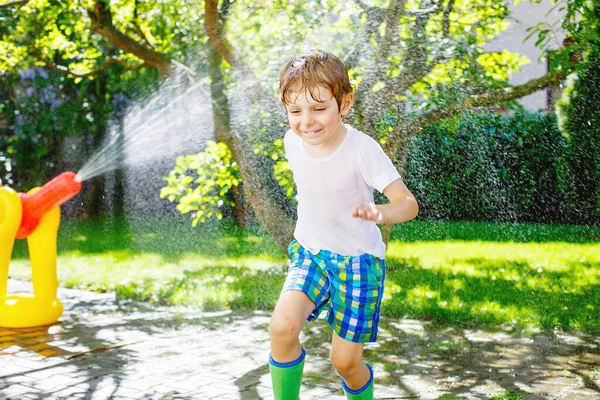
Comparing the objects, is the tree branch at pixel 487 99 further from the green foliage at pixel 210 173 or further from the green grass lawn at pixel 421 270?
the green foliage at pixel 210 173

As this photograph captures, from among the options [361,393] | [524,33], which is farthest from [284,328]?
[524,33]

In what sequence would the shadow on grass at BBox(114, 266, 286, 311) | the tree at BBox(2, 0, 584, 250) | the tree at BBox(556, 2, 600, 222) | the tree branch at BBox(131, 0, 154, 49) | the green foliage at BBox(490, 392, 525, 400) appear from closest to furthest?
1. the green foliage at BBox(490, 392, 525, 400)
2. the shadow on grass at BBox(114, 266, 286, 311)
3. the tree at BBox(2, 0, 584, 250)
4. the tree branch at BBox(131, 0, 154, 49)
5. the tree at BBox(556, 2, 600, 222)

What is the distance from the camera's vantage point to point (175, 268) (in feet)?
23.7

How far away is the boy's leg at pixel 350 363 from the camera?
254cm

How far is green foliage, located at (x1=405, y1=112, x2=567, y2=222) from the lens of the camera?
316 inches

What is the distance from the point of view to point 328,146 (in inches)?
100

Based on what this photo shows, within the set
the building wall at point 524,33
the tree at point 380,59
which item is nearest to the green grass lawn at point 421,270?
the tree at point 380,59

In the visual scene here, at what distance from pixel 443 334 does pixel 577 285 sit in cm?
173

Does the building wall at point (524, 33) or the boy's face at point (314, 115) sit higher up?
the building wall at point (524, 33)

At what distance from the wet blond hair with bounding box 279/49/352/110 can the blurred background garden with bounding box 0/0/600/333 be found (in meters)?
2.60

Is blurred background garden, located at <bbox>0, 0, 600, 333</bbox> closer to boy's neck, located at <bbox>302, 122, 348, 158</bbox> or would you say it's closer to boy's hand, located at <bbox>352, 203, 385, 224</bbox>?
boy's neck, located at <bbox>302, 122, 348, 158</bbox>

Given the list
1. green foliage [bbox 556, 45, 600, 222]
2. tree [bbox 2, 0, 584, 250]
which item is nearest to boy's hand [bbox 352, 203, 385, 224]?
tree [bbox 2, 0, 584, 250]

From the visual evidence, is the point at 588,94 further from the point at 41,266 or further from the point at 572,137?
the point at 41,266

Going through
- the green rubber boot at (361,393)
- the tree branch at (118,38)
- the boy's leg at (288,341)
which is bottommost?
the green rubber boot at (361,393)
